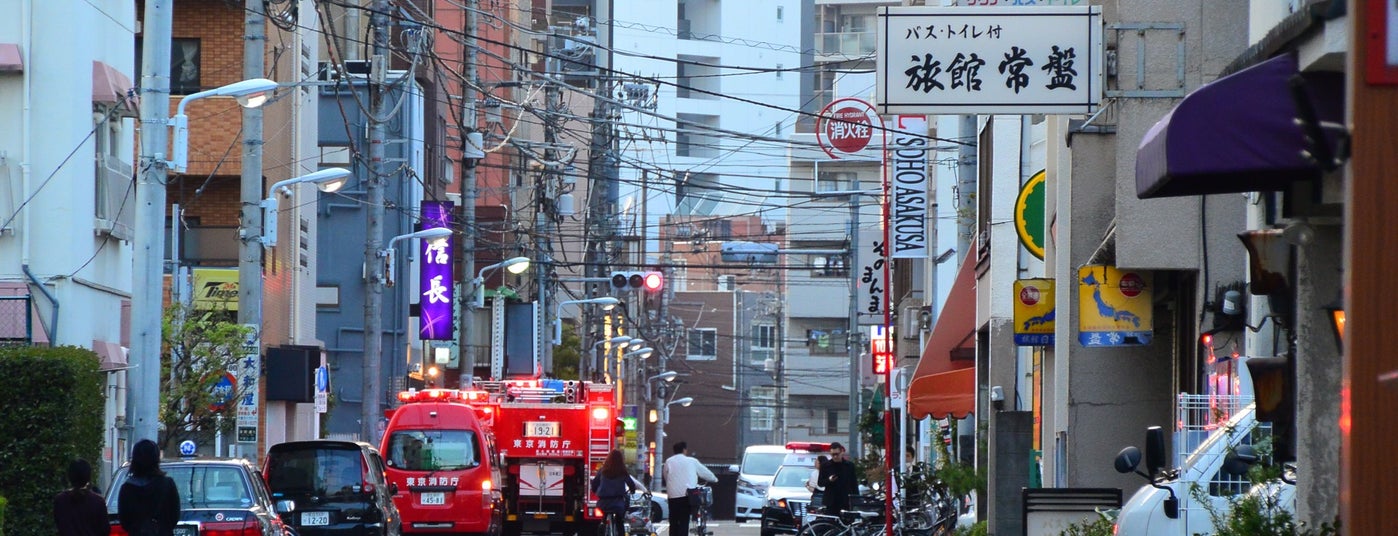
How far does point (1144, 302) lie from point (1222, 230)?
1552 millimetres

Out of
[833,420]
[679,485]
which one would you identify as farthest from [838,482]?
[833,420]

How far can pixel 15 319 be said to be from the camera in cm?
2144

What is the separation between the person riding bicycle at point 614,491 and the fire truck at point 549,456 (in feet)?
10.5

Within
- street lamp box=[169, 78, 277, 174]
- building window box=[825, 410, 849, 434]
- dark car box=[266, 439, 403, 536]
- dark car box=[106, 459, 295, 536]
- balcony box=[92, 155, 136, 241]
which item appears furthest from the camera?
building window box=[825, 410, 849, 434]

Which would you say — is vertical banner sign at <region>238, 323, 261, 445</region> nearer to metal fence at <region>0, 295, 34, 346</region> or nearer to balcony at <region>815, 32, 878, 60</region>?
metal fence at <region>0, 295, 34, 346</region>

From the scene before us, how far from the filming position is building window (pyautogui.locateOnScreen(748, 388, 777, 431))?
271 feet

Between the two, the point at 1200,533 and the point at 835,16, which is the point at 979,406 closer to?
the point at 1200,533

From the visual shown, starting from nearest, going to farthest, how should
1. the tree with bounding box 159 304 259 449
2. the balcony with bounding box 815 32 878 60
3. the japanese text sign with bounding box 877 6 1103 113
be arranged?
the japanese text sign with bounding box 877 6 1103 113 → the tree with bounding box 159 304 259 449 → the balcony with bounding box 815 32 878 60

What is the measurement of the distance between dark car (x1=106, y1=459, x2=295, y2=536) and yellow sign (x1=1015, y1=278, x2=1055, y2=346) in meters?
8.54

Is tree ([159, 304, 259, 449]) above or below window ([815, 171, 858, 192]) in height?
below

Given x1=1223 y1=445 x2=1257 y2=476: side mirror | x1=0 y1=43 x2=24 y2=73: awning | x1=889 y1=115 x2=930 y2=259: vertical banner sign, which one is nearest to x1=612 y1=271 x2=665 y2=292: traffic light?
x1=889 y1=115 x2=930 y2=259: vertical banner sign

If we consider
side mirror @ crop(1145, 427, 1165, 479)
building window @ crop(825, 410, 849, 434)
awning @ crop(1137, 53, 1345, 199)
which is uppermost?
awning @ crop(1137, 53, 1345, 199)

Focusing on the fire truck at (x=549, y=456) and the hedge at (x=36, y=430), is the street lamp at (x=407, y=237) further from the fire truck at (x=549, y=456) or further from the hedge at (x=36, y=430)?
the hedge at (x=36, y=430)

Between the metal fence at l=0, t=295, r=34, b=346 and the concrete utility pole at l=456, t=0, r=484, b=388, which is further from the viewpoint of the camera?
Result: the concrete utility pole at l=456, t=0, r=484, b=388
